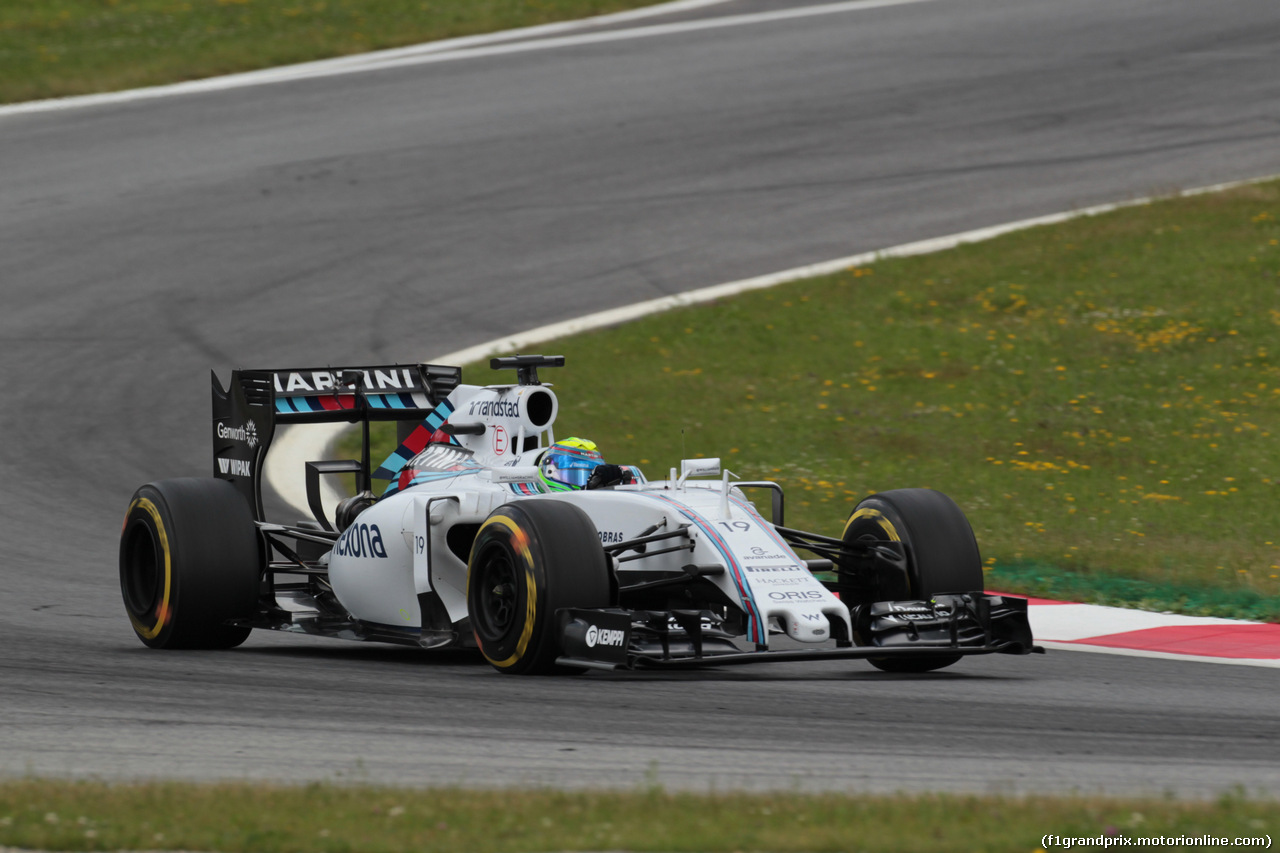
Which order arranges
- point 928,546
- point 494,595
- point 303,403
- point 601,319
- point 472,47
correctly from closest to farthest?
point 494,595, point 928,546, point 303,403, point 601,319, point 472,47

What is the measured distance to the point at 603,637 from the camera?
8992 millimetres

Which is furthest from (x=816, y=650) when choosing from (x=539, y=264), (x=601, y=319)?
(x=539, y=264)

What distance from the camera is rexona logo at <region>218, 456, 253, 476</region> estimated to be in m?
12.2

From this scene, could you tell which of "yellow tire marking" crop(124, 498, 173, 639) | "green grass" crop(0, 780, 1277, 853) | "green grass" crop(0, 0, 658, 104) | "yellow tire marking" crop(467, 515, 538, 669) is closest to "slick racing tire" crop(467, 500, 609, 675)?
"yellow tire marking" crop(467, 515, 538, 669)

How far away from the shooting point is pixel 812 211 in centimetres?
2595

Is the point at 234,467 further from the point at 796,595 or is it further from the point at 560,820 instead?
the point at 560,820

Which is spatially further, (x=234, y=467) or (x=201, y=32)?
(x=201, y=32)

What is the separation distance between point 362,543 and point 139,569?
1.59 meters

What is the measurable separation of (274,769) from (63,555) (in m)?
7.67

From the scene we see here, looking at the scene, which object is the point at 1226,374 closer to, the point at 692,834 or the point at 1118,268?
the point at 1118,268

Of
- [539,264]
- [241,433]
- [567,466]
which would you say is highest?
[539,264]

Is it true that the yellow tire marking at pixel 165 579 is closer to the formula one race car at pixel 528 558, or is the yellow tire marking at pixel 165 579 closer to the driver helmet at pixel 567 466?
the formula one race car at pixel 528 558

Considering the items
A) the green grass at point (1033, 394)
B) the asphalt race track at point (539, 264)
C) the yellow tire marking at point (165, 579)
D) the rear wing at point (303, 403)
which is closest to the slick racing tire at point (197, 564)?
the yellow tire marking at point (165, 579)

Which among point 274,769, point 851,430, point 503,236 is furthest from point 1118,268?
point 274,769
